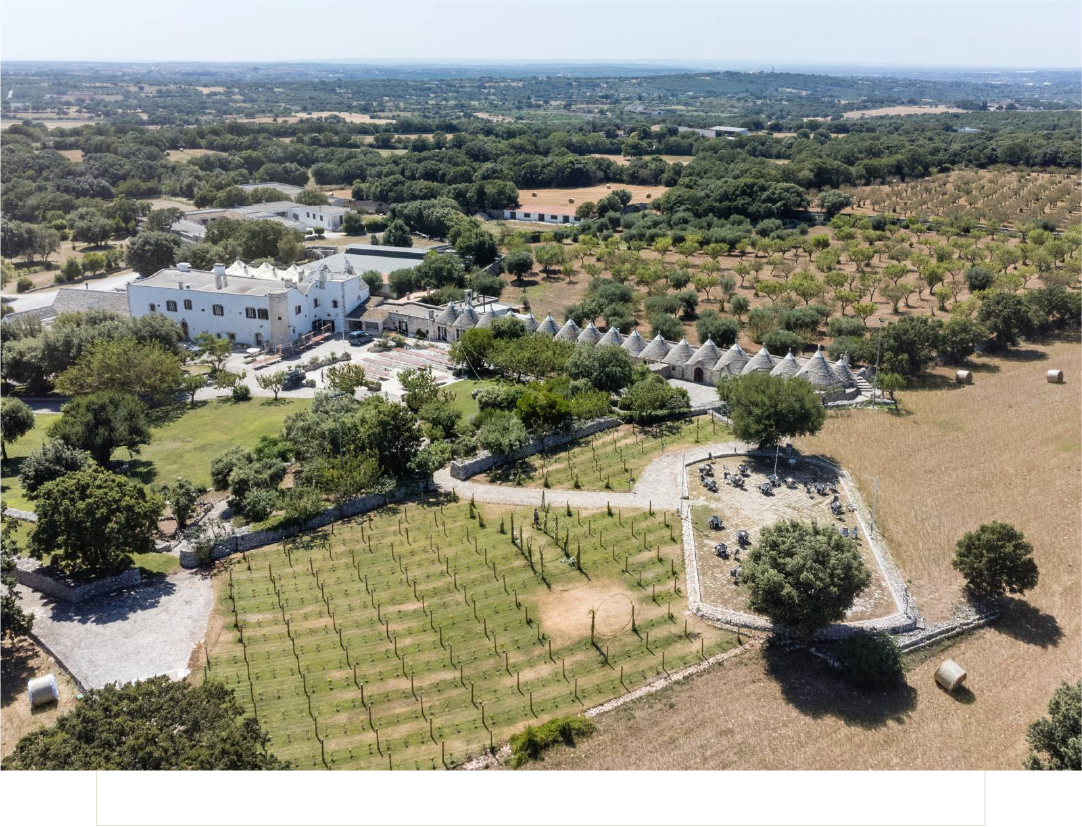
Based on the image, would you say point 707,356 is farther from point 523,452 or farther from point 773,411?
point 523,452

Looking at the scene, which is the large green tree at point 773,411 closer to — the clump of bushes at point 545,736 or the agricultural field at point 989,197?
the clump of bushes at point 545,736

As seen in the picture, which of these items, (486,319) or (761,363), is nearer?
(761,363)

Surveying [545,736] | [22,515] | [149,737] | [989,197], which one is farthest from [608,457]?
[989,197]

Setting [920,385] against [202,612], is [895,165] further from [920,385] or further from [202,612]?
[202,612]

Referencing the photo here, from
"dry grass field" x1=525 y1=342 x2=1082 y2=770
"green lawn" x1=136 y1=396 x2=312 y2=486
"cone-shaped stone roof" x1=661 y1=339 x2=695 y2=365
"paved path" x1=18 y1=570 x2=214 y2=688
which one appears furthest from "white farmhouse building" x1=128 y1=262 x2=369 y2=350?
"dry grass field" x1=525 y1=342 x2=1082 y2=770

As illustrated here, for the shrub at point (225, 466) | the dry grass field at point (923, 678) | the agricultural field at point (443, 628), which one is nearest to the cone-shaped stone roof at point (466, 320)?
the shrub at point (225, 466)

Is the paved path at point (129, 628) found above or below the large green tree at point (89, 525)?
below

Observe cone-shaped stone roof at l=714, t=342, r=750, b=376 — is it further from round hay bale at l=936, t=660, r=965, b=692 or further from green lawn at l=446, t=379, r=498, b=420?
round hay bale at l=936, t=660, r=965, b=692
